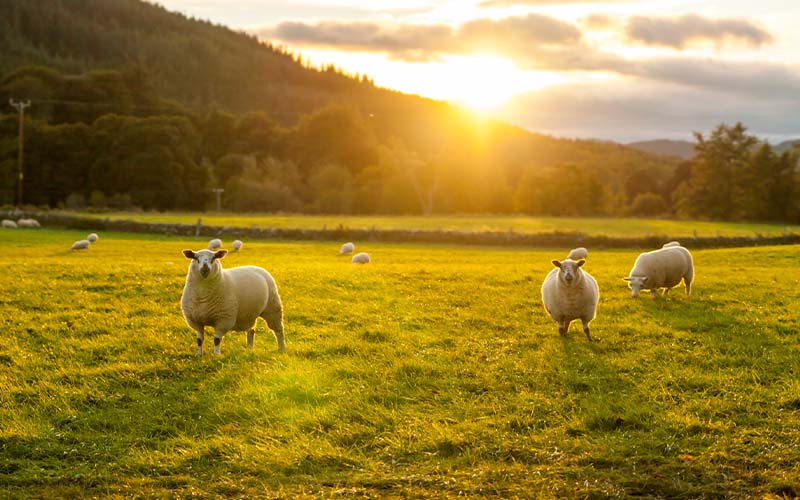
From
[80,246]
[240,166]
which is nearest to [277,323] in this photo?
[80,246]

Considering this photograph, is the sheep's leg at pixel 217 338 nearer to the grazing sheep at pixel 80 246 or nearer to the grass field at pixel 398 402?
the grass field at pixel 398 402

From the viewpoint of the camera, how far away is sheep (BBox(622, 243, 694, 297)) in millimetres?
20250

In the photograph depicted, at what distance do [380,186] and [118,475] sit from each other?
10015cm

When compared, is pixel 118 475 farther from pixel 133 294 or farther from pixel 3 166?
pixel 3 166

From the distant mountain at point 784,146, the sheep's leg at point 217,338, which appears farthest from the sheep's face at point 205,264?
the distant mountain at point 784,146

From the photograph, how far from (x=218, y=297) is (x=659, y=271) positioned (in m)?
13.3

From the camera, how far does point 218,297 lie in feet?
40.9

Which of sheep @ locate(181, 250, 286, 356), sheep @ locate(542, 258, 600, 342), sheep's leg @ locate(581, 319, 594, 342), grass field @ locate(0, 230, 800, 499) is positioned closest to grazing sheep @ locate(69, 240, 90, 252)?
grass field @ locate(0, 230, 800, 499)

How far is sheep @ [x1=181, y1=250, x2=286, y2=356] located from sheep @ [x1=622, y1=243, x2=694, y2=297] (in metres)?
11.4

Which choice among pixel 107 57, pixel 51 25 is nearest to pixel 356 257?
pixel 107 57

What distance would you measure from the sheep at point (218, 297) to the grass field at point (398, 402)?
0.61 m

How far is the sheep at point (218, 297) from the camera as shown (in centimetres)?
1245

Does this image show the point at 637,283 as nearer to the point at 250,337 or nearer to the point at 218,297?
the point at 250,337

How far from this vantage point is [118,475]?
8.16m
